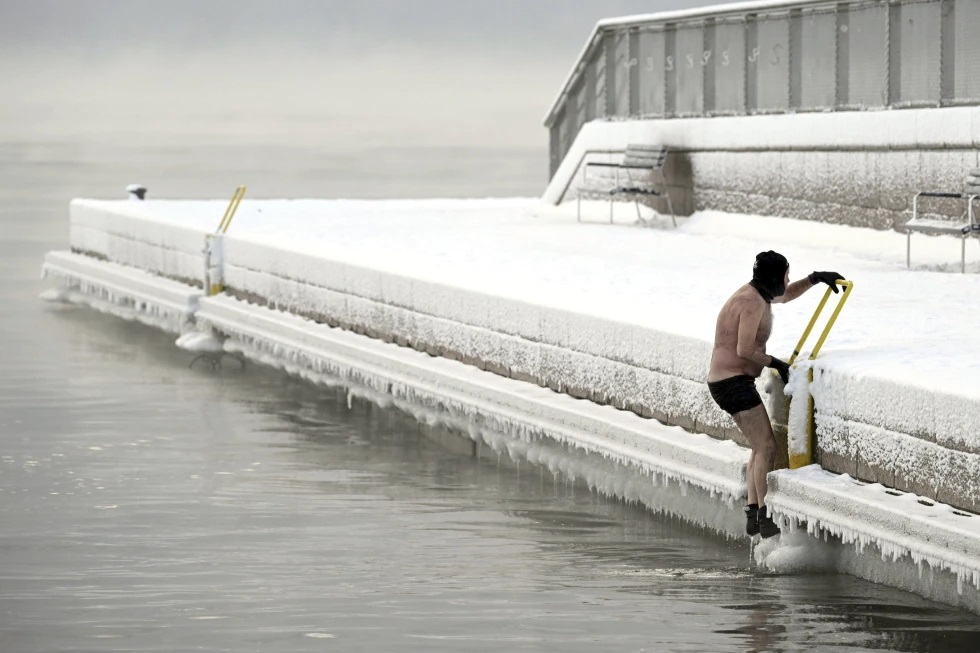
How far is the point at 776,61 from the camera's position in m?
22.5

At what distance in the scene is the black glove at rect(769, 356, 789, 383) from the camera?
35.2ft

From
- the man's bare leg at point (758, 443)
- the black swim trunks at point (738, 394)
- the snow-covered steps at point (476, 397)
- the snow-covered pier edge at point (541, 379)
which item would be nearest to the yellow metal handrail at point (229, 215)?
the snow-covered pier edge at point (541, 379)

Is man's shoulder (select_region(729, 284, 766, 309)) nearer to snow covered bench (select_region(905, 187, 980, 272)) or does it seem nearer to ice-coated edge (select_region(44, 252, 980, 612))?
ice-coated edge (select_region(44, 252, 980, 612))

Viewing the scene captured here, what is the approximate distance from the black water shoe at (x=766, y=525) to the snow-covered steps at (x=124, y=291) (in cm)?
1234

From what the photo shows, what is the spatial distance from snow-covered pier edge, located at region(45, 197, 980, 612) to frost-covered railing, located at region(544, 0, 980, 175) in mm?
6171

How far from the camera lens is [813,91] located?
21875mm

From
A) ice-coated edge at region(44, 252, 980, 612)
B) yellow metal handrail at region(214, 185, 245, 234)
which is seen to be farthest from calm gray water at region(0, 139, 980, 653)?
yellow metal handrail at region(214, 185, 245, 234)

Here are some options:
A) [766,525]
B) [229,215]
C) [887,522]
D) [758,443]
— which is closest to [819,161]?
[229,215]

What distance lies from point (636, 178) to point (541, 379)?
11.4 metres

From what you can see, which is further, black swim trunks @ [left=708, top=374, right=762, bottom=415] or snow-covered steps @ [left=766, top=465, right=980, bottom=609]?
black swim trunks @ [left=708, top=374, right=762, bottom=415]

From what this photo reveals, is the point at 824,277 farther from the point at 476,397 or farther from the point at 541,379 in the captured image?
the point at 476,397

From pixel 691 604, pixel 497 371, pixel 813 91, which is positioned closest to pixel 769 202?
pixel 813 91

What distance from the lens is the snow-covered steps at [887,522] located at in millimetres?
9289

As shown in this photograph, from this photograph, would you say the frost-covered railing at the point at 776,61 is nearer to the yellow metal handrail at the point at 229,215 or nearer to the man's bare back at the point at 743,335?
the yellow metal handrail at the point at 229,215
